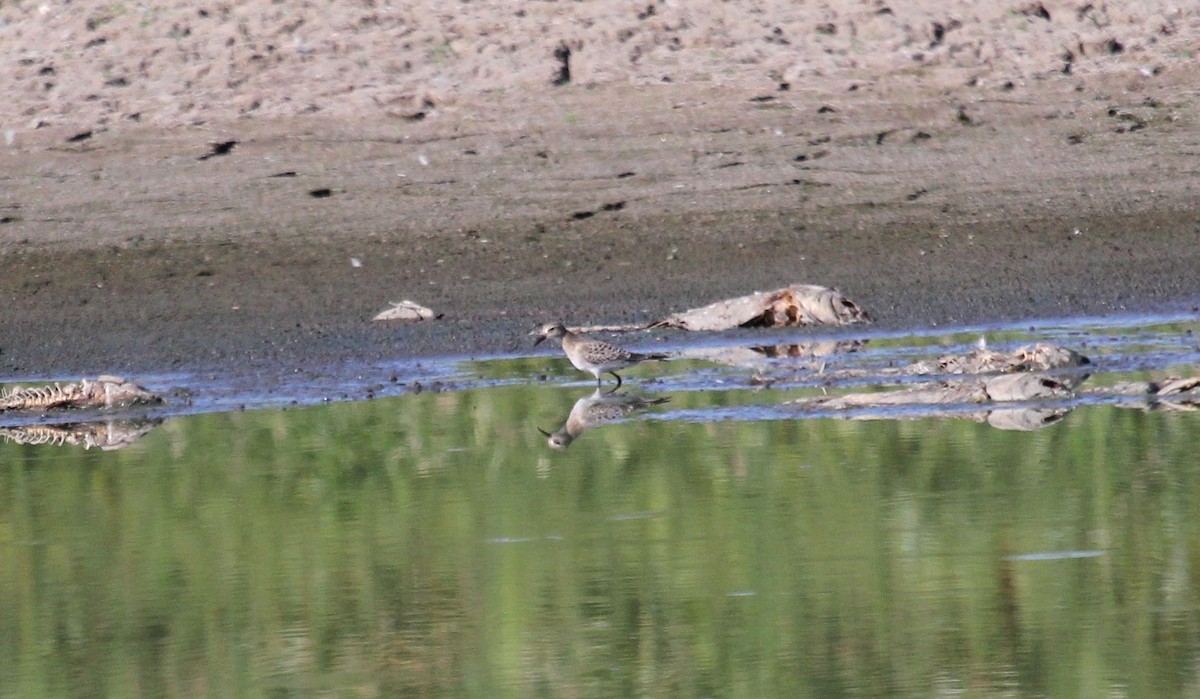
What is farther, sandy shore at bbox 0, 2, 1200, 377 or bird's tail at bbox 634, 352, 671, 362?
sandy shore at bbox 0, 2, 1200, 377

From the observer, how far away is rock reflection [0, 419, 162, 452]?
24.8 ft

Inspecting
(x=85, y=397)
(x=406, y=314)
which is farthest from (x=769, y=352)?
(x=85, y=397)

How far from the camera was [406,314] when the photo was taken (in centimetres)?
992

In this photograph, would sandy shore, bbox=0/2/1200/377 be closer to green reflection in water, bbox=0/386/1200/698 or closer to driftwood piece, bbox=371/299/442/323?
driftwood piece, bbox=371/299/442/323

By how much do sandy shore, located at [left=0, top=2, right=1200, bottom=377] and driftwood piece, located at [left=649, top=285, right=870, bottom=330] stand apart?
1.14 feet

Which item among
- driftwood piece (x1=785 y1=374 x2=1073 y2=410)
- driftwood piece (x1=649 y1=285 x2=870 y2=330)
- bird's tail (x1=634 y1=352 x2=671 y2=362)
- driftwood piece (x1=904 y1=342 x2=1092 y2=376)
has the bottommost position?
driftwood piece (x1=649 y1=285 x2=870 y2=330)

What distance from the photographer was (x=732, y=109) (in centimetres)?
1198

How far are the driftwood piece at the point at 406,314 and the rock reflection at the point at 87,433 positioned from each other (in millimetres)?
2046

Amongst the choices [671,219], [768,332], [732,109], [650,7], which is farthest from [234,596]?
[650,7]

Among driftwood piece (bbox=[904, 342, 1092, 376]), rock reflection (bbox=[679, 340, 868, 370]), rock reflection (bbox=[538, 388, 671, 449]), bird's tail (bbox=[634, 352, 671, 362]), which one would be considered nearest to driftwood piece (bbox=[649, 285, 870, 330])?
rock reflection (bbox=[679, 340, 868, 370])

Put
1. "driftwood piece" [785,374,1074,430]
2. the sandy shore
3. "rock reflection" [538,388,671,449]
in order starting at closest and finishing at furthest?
1. "rock reflection" [538,388,671,449]
2. "driftwood piece" [785,374,1074,430]
3. the sandy shore

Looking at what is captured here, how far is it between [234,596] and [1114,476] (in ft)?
8.46

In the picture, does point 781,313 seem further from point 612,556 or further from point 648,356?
point 612,556

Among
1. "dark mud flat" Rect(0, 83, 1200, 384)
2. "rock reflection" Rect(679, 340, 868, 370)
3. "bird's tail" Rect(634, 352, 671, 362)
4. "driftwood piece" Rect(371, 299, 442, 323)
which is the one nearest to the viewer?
"bird's tail" Rect(634, 352, 671, 362)
